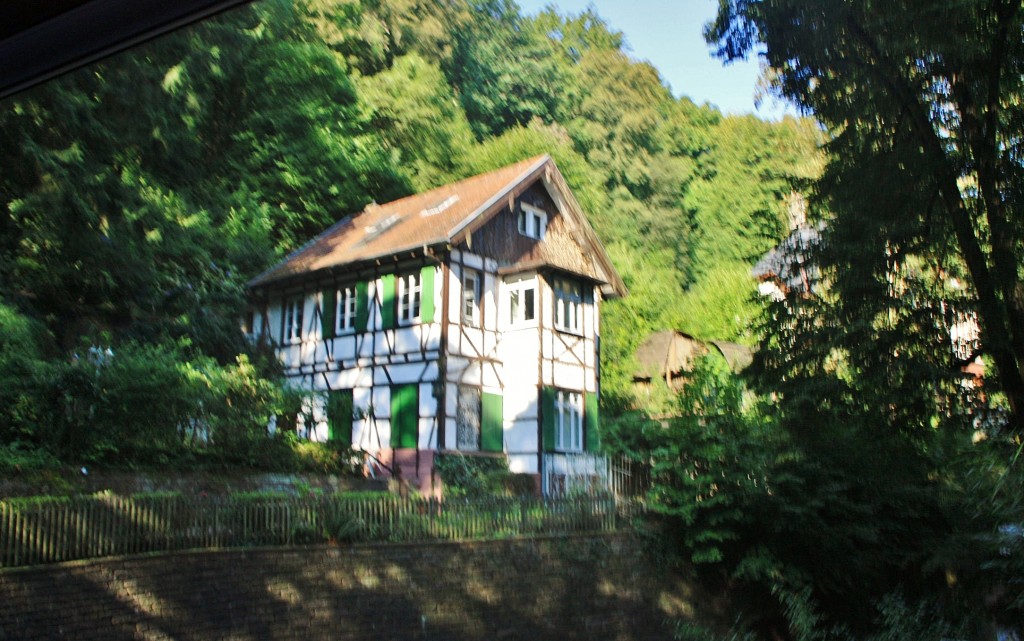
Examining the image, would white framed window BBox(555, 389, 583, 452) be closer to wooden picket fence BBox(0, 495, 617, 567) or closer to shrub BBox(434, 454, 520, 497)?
shrub BBox(434, 454, 520, 497)

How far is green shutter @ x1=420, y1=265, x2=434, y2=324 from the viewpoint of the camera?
20031 mm

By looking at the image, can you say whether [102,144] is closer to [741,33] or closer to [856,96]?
[741,33]

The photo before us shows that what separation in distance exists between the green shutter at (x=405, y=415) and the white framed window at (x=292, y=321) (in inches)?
155

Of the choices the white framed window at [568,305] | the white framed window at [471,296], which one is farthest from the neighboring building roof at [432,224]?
the white framed window at [471,296]

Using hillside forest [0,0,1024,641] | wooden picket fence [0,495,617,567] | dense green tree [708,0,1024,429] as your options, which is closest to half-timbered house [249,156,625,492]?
hillside forest [0,0,1024,641]

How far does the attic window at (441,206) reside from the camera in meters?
22.5

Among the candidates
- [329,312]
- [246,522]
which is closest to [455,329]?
[329,312]

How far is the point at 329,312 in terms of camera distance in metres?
22.4

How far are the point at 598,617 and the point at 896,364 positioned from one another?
6815mm

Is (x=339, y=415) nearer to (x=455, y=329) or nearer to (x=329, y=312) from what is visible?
(x=329, y=312)

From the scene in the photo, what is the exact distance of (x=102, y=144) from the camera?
13.4 metres

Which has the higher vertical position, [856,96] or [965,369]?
[856,96]

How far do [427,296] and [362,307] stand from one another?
220 centimetres

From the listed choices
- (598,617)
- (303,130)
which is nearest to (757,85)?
(598,617)
